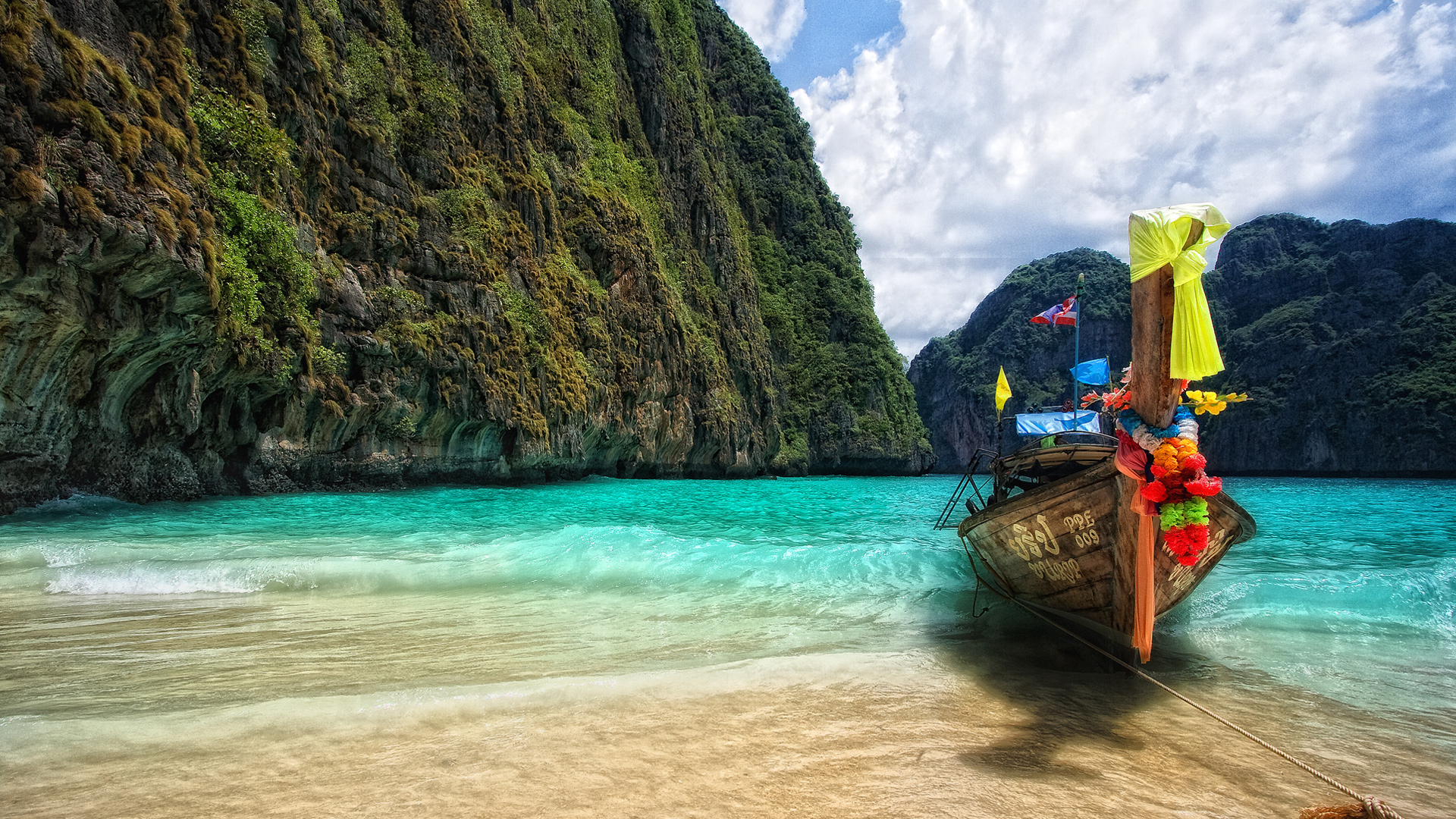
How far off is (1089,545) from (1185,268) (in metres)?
2.40

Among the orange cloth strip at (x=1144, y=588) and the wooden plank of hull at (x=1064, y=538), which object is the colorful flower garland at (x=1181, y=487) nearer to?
the orange cloth strip at (x=1144, y=588)

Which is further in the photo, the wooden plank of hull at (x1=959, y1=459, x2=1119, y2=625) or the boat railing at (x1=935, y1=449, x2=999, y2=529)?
the boat railing at (x1=935, y1=449, x2=999, y2=529)

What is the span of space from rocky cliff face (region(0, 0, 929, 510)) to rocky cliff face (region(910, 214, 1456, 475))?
31260mm

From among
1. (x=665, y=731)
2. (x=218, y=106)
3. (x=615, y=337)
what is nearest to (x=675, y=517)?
(x=665, y=731)

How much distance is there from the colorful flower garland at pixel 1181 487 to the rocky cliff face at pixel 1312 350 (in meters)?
49.0

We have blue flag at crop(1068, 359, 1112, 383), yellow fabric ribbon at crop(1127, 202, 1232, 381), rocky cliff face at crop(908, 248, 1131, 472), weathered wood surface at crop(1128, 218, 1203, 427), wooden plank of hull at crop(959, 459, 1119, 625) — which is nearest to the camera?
yellow fabric ribbon at crop(1127, 202, 1232, 381)

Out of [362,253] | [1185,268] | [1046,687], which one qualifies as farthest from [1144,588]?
[362,253]

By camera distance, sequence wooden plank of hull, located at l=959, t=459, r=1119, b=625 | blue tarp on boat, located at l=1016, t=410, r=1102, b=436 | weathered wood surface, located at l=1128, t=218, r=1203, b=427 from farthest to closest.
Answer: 1. blue tarp on boat, located at l=1016, t=410, r=1102, b=436
2. wooden plank of hull, located at l=959, t=459, r=1119, b=625
3. weathered wood surface, located at l=1128, t=218, r=1203, b=427

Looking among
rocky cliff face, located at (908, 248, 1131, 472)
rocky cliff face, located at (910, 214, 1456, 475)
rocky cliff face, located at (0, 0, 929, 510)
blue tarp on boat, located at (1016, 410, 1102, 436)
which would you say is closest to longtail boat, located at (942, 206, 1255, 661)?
blue tarp on boat, located at (1016, 410, 1102, 436)

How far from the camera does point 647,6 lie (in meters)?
44.0

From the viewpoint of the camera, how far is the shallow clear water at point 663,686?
9.45 ft

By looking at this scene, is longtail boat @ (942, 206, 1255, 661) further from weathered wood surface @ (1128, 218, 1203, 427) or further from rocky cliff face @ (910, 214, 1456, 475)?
rocky cliff face @ (910, 214, 1456, 475)

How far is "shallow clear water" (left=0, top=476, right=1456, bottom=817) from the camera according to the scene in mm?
2879

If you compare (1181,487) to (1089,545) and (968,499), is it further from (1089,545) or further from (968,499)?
(968,499)
